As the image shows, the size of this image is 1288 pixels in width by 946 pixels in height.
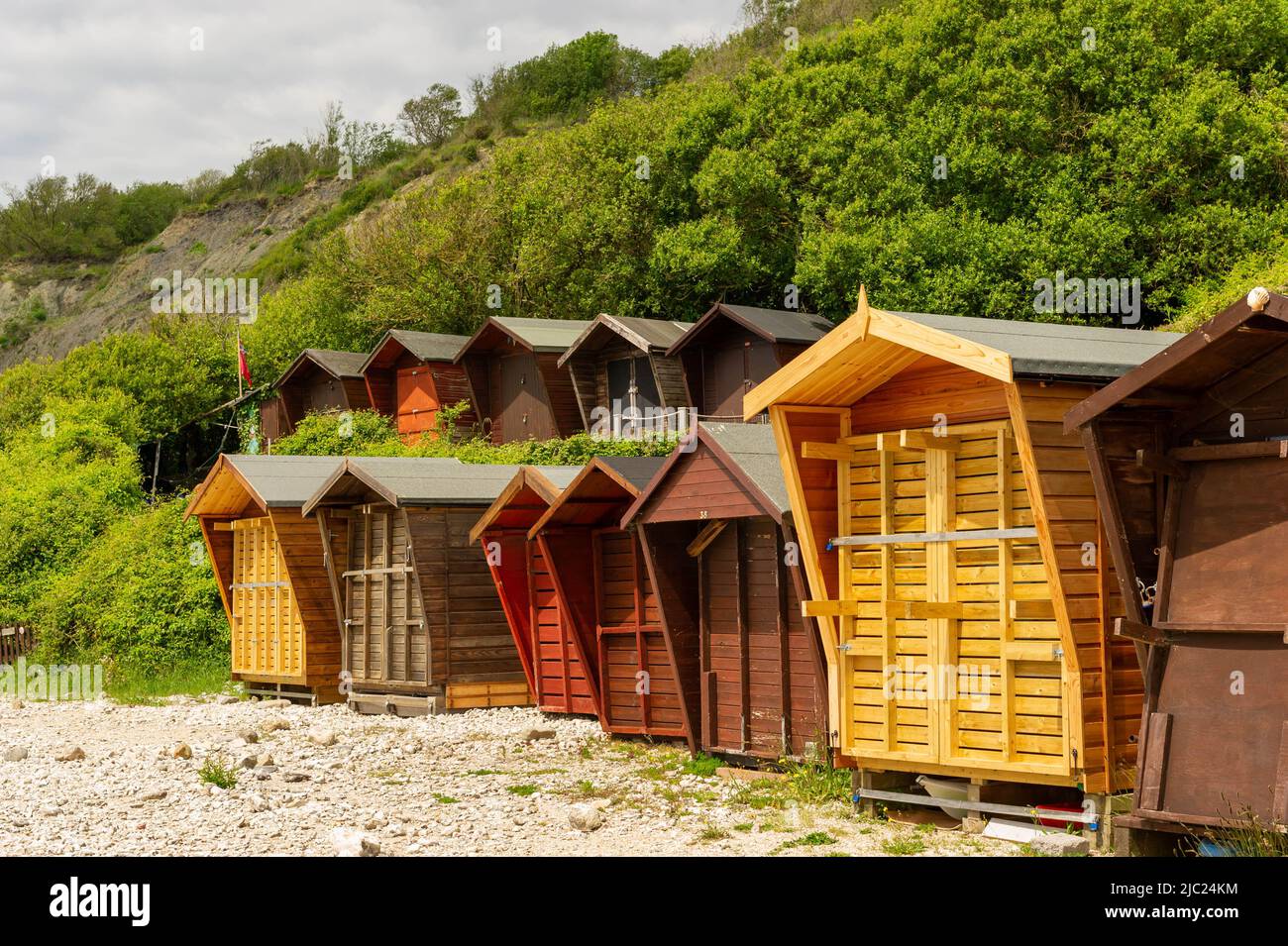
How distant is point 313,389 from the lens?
157 feet

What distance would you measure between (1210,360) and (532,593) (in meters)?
11.9

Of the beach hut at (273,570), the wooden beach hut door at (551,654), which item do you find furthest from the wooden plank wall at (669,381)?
the wooden beach hut door at (551,654)

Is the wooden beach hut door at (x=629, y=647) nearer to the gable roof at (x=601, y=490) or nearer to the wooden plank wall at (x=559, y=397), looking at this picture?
the gable roof at (x=601, y=490)

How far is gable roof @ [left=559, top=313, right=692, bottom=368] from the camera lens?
34.1 m

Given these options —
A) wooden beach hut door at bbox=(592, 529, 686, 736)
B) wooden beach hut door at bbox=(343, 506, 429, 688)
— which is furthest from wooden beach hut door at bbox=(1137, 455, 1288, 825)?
wooden beach hut door at bbox=(343, 506, 429, 688)

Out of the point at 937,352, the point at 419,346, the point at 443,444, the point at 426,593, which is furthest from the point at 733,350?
the point at 937,352

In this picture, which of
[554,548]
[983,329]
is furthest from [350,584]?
[983,329]

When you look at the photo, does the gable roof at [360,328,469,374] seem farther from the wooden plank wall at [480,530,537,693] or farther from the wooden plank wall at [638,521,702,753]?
the wooden plank wall at [638,521,702,753]

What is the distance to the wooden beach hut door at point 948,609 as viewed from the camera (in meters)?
10.8

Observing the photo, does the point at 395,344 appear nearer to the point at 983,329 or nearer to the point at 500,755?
the point at 500,755

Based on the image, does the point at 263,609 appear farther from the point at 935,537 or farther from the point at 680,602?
the point at 935,537

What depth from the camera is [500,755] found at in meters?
16.7

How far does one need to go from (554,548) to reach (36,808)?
692 cm

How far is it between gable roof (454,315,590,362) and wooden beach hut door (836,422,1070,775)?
25.6 meters
